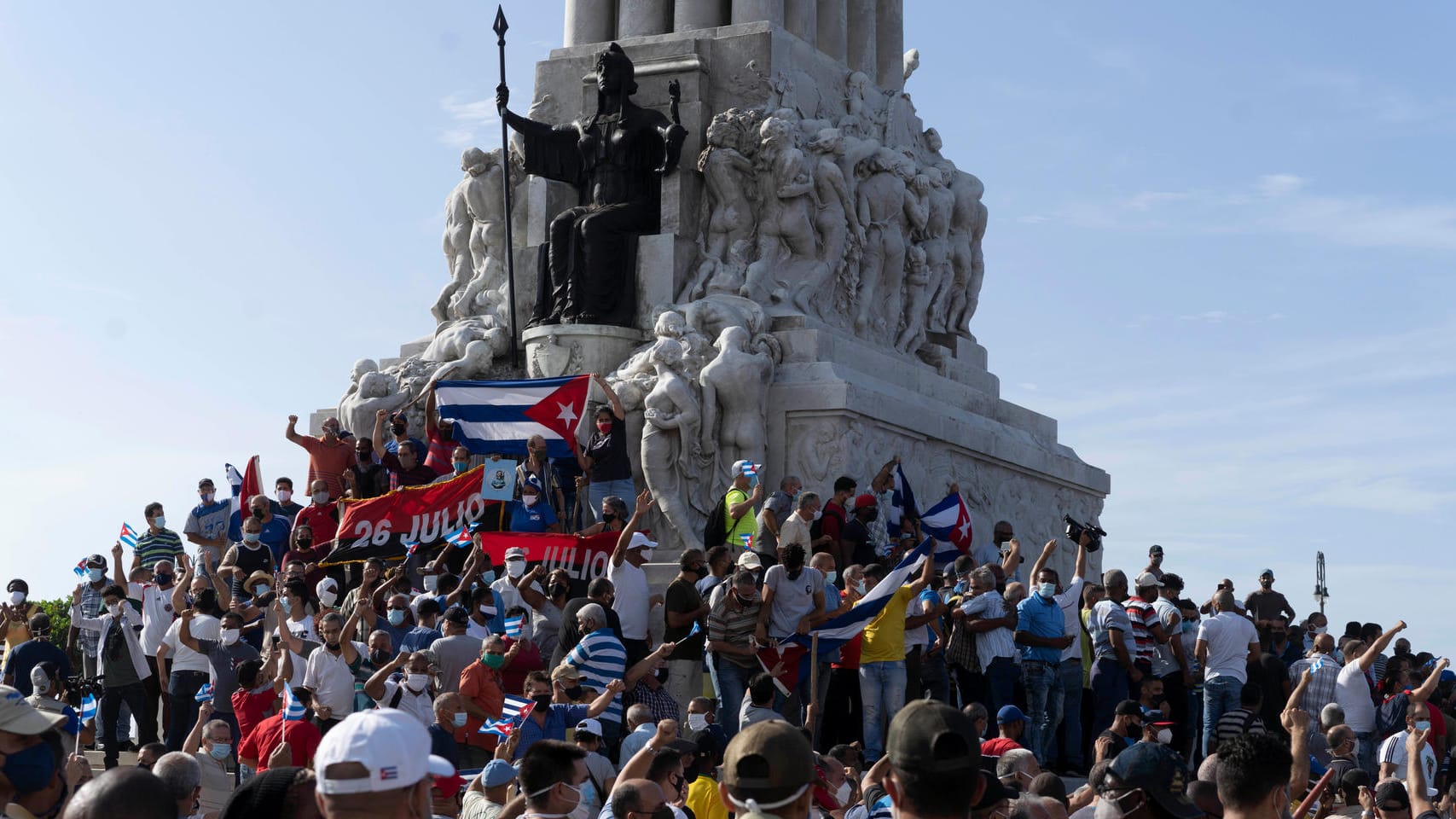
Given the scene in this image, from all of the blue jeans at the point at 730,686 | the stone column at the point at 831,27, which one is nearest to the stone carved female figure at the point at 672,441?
the blue jeans at the point at 730,686

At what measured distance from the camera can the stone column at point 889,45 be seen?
1156 inches

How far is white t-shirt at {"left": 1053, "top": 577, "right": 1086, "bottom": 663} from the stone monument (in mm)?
5093

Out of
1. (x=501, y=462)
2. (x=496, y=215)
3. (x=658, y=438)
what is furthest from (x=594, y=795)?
(x=496, y=215)

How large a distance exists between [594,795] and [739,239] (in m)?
13.2

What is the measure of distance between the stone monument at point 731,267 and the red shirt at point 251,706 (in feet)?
24.8

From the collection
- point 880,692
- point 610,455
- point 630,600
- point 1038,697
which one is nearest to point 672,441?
point 610,455

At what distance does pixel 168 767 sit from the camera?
8805 mm

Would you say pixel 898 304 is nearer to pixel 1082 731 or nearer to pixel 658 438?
pixel 658 438

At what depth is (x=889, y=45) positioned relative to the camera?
2950 centimetres

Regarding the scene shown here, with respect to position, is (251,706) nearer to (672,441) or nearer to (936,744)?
(672,441)

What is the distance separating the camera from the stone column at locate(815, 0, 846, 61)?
91.2ft

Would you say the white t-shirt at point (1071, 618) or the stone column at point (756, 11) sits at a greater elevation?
the stone column at point (756, 11)

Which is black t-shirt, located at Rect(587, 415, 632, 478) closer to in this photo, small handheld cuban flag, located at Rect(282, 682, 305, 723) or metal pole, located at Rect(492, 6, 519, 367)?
metal pole, located at Rect(492, 6, 519, 367)

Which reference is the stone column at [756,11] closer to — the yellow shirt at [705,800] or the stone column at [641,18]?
the stone column at [641,18]
